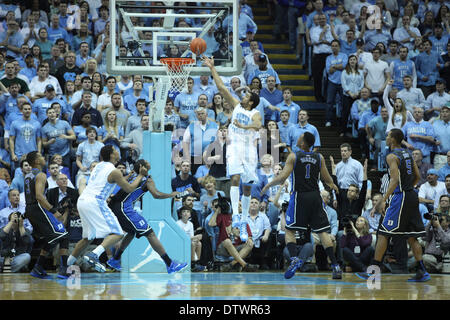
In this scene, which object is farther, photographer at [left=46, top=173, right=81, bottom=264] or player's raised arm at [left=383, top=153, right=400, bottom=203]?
photographer at [left=46, top=173, right=81, bottom=264]

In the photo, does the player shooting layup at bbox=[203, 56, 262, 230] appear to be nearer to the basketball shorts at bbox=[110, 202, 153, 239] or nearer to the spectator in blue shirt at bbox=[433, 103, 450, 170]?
the basketball shorts at bbox=[110, 202, 153, 239]

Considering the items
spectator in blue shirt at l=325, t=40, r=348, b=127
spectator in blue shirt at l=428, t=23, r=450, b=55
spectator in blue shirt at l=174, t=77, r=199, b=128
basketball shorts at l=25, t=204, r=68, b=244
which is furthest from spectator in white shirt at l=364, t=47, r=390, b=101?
basketball shorts at l=25, t=204, r=68, b=244

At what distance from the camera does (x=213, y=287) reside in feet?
32.8

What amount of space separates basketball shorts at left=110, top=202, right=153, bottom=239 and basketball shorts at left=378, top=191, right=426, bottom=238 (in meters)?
3.28

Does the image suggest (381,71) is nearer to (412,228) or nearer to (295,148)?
(295,148)

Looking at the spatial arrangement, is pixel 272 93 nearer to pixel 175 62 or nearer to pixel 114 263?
pixel 175 62

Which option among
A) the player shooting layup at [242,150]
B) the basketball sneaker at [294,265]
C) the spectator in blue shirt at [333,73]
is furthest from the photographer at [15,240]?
the spectator in blue shirt at [333,73]

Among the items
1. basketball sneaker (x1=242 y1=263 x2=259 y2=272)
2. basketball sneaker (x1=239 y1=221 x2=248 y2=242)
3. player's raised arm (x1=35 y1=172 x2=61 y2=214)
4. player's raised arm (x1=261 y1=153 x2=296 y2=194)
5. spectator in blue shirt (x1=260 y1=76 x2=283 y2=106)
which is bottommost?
basketball sneaker (x1=242 y1=263 x2=259 y2=272)

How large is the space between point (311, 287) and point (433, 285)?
1.74 m

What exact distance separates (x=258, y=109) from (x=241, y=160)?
10.9 feet

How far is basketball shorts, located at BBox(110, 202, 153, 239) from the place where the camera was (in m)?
11.0

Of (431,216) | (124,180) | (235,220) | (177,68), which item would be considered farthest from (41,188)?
(431,216)

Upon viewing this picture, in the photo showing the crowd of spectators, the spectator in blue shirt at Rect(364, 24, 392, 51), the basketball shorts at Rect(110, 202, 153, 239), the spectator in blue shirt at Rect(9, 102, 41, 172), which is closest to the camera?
the basketball shorts at Rect(110, 202, 153, 239)
